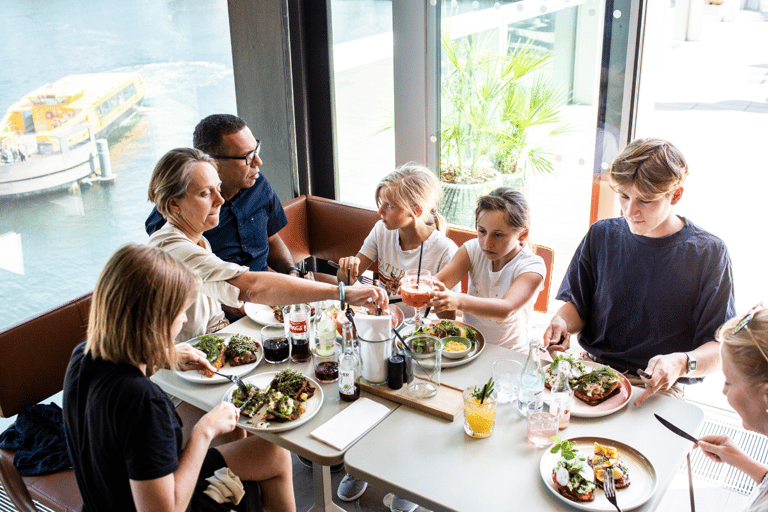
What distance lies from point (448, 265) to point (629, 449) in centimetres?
110

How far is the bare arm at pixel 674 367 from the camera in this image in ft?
5.98

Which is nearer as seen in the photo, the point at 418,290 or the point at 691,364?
the point at 691,364

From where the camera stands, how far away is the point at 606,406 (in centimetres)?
180

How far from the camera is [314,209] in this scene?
3523mm

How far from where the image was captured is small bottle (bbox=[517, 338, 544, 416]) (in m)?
1.78

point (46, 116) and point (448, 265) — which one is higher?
point (46, 116)

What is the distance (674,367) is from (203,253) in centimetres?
156

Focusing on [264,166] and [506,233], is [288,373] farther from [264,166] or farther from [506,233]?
[264,166]

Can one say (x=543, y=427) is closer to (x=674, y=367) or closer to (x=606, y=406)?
(x=606, y=406)

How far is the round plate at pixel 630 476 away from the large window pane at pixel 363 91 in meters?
2.37

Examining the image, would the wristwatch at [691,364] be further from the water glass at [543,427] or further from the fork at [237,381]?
the fork at [237,381]

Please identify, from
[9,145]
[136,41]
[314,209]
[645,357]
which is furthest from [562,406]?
[136,41]

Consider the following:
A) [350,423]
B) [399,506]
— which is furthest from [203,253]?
[399,506]

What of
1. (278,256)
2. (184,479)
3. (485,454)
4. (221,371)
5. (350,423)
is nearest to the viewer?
(184,479)
